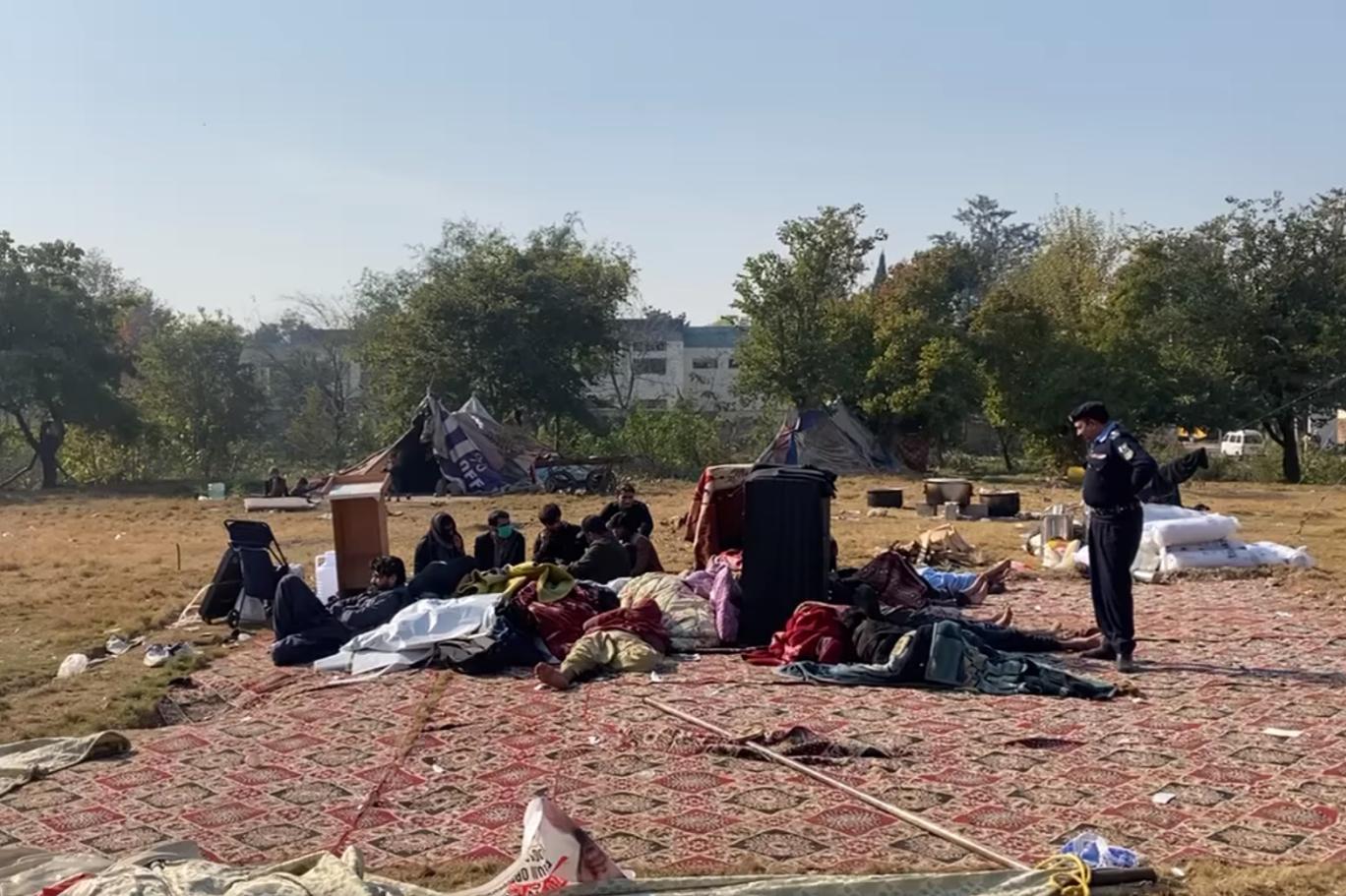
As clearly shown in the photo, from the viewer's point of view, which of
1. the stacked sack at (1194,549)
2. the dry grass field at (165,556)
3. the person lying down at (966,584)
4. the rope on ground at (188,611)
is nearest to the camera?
the dry grass field at (165,556)

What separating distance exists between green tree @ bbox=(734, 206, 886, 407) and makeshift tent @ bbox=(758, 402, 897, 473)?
101 cm

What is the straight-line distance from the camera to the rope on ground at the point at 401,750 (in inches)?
197

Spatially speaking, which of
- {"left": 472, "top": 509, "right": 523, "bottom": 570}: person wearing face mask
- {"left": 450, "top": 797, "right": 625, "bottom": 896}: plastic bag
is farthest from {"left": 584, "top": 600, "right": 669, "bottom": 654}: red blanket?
{"left": 450, "top": 797, "right": 625, "bottom": 896}: plastic bag

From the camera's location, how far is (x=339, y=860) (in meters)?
4.21

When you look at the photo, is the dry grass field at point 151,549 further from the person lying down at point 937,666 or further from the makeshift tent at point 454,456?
the person lying down at point 937,666

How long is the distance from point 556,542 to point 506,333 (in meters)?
21.3

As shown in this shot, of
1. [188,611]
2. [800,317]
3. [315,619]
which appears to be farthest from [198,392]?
[315,619]

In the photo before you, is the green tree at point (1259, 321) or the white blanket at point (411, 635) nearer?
the white blanket at point (411, 635)

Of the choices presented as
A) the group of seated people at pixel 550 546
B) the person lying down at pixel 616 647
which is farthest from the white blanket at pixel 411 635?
the group of seated people at pixel 550 546

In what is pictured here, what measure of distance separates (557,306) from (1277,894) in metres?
28.7

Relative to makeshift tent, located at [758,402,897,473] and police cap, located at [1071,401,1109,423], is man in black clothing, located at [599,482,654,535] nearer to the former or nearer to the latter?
police cap, located at [1071,401,1109,423]

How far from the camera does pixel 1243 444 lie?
110 ft

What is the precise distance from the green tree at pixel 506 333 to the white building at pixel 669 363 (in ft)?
33.6

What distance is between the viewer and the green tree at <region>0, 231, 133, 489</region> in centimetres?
2936
